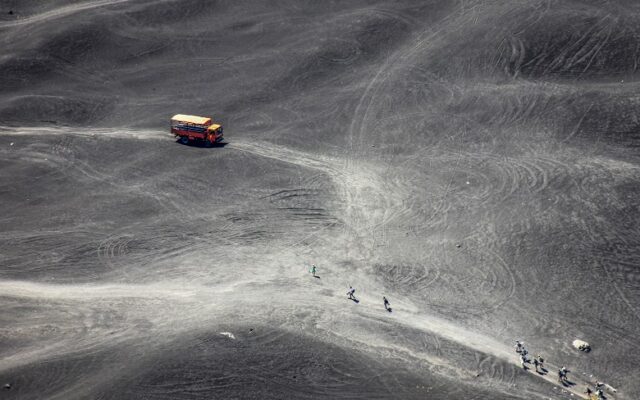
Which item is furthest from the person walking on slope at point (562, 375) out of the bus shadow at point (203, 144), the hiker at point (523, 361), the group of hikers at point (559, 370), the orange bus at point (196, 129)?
the orange bus at point (196, 129)

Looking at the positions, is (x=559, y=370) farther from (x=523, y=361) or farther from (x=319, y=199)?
(x=319, y=199)

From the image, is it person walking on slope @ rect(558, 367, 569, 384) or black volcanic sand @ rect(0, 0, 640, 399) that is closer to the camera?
person walking on slope @ rect(558, 367, 569, 384)

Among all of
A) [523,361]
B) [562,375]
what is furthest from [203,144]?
[562,375]

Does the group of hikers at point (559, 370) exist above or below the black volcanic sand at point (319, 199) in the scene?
below

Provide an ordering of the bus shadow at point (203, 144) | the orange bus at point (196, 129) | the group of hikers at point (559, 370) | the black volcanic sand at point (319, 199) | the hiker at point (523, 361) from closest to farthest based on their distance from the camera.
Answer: the group of hikers at point (559, 370) → the hiker at point (523, 361) → the black volcanic sand at point (319, 199) → the orange bus at point (196, 129) → the bus shadow at point (203, 144)

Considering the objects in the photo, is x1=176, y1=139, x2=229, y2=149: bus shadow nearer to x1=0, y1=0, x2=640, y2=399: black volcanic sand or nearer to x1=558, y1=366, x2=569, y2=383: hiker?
x1=0, y1=0, x2=640, y2=399: black volcanic sand

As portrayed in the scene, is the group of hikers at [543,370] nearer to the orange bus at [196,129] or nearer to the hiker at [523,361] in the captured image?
the hiker at [523,361]

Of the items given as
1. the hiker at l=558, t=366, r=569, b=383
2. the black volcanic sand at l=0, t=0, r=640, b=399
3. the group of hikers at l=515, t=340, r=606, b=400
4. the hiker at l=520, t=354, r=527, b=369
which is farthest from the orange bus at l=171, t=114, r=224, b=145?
the hiker at l=558, t=366, r=569, b=383
